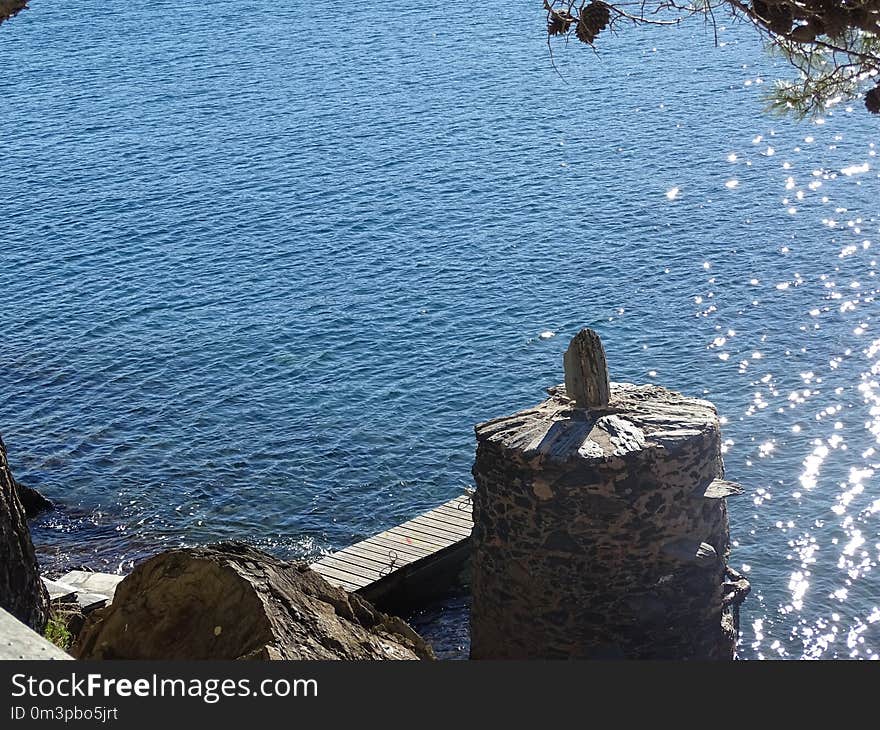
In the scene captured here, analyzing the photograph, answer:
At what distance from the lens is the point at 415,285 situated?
28312 mm

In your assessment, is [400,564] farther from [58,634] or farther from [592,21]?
[592,21]

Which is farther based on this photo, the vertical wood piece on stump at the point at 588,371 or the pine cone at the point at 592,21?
the vertical wood piece on stump at the point at 588,371

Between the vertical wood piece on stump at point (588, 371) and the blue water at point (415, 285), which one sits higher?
the vertical wood piece on stump at point (588, 371)

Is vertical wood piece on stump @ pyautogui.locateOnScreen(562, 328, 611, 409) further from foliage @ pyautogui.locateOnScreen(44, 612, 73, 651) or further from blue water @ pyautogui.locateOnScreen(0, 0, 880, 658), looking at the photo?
blue water @ pyautogui.locateOnScreen(0, 0, 880, 658)

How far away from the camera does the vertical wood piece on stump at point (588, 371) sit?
1211 centimetres

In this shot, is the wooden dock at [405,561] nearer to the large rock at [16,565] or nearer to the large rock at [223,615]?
the large rock at [16,565]

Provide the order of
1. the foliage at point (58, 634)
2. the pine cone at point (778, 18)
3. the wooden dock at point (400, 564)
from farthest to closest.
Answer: the wooden dock at point (400, 564) → the foliage at point (58, 634) → the pine cone at point (778, 18)

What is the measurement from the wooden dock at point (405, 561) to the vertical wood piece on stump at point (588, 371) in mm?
5981

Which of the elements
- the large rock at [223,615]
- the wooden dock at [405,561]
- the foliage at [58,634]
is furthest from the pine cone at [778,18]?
the wooden dock at [405,561]

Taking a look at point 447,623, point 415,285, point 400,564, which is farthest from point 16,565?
point 415,285

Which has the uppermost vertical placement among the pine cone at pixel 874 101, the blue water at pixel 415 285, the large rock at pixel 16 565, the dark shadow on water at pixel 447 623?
the pine cone at pixel 874 101

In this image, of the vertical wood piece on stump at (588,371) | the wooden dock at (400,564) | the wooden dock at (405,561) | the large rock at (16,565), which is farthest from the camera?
the wooden dock at (405,561)

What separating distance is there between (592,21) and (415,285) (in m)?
20.0

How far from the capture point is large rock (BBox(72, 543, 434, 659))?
6.77 m
